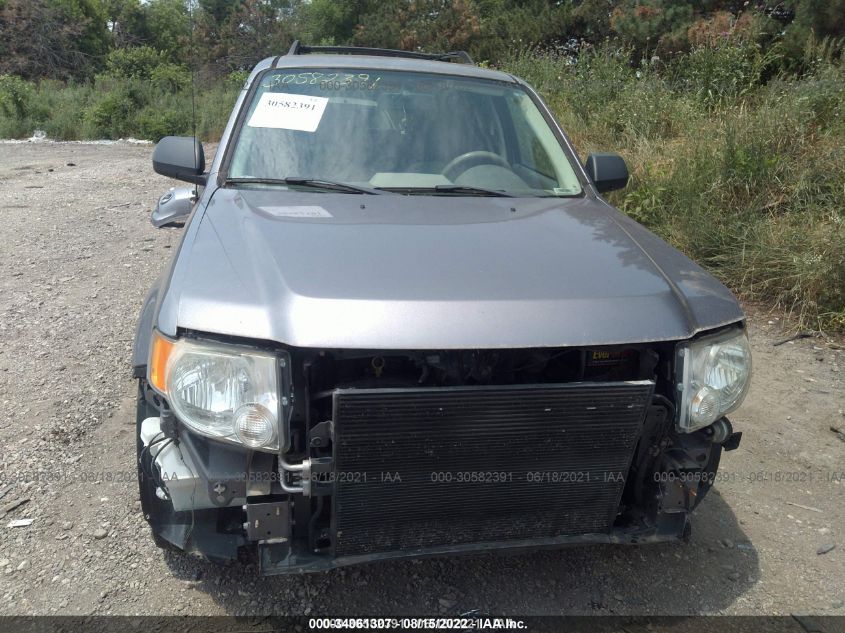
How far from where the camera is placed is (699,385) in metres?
2.09

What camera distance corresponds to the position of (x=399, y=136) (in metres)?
3.20

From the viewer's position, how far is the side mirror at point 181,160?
316cm

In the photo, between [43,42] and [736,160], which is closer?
[736,160]

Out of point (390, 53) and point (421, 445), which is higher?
point (390, 53)

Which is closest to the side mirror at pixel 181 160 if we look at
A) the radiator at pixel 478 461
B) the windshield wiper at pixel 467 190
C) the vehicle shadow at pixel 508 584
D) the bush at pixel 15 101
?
the windshield wiper at pixel 467 190

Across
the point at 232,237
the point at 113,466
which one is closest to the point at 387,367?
the point at 232,237

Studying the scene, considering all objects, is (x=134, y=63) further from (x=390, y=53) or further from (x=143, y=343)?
(x=143, y=343)

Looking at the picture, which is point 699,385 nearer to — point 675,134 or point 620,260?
point 620,260

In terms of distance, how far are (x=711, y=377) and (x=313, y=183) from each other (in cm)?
169

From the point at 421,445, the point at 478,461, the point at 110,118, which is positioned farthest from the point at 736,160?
the point at 110,118

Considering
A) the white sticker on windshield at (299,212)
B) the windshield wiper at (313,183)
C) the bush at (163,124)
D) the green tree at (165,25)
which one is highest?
the green tree at (165,25)

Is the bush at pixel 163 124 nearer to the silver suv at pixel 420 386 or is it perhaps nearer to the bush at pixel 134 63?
the bush at pixel 134 63

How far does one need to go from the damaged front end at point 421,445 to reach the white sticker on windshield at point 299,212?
0.69 m

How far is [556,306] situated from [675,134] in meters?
6.03
